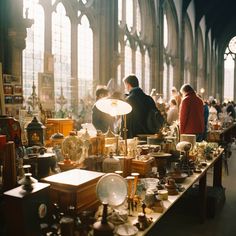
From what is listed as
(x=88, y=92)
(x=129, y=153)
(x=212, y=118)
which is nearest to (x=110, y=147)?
(x=129, y=153)

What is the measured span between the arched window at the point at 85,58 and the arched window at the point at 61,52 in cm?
42

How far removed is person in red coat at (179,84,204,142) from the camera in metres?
6.15

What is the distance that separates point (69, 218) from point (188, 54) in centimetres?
1514

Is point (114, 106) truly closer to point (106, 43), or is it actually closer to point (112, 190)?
point (112, 190)

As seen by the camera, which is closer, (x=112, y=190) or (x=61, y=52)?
(x=112, y=190)

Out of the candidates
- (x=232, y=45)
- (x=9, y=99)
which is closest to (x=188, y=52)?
(x=232, y=45)

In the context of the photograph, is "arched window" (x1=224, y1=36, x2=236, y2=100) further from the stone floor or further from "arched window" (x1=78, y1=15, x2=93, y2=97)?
the stone floor

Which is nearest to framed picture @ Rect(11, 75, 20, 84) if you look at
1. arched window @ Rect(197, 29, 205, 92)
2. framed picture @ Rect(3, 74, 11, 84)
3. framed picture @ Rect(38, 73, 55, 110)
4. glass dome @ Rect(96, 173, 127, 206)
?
framed picture @ Rect(3, 74, 11, 84)

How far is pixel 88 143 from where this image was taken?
314cm

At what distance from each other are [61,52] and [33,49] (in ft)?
2.85

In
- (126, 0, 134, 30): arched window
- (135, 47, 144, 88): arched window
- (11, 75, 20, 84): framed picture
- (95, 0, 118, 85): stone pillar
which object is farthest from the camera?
(135, 47, 144, 88): arched window

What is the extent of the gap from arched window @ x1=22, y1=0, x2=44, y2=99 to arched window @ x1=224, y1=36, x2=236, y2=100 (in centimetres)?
1738

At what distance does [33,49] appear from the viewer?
605 cm

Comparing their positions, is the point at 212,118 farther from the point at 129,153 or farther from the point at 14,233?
the point at 14,233
